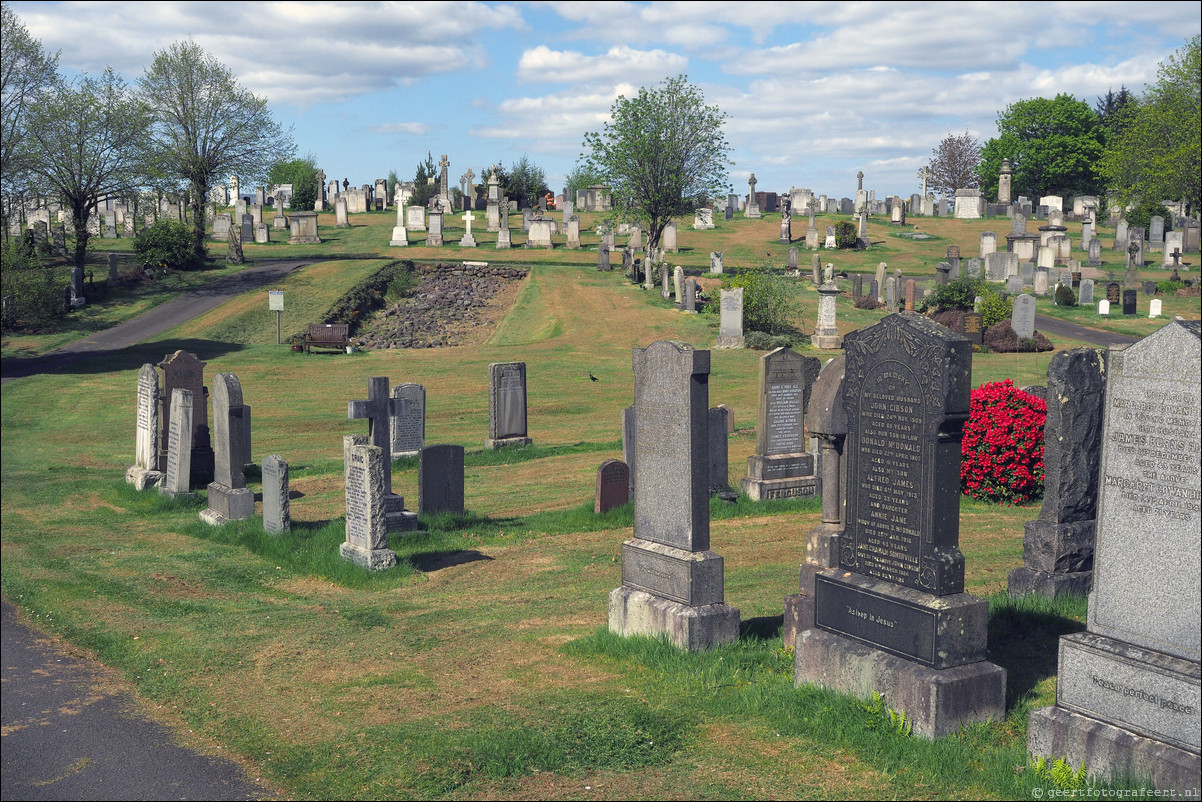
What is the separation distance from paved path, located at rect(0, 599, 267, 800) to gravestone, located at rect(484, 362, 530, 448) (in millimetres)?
12241

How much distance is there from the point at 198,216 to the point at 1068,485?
5103 cm

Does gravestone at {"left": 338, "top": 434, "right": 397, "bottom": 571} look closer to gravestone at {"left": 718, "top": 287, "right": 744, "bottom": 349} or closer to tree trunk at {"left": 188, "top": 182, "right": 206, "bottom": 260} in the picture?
gravestone at {"left": 718, "top": 287, "right": 744, "bottom": 349}

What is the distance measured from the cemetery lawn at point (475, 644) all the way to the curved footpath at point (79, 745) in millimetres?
251

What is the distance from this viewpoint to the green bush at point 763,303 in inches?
1432

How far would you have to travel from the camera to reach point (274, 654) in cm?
945

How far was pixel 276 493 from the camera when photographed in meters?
13.6

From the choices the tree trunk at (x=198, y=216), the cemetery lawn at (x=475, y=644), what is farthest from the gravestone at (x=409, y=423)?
the tree trunk at (x=198, y=216)

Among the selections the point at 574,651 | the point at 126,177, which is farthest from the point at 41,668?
the point at 126,177

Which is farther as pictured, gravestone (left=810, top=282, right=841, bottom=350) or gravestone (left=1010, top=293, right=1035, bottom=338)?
gravestone (left=810, top=282, right=841, bottom=350)

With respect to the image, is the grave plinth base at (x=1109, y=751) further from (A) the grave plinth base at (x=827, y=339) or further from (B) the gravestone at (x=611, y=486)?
(A) the grave plinth base at (x=827, y=339)

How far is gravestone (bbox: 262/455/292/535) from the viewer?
13.5 metres

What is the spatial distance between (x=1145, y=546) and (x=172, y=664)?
7.63 m

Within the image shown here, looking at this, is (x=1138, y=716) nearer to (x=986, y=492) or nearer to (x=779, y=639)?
(x=779, y=639)

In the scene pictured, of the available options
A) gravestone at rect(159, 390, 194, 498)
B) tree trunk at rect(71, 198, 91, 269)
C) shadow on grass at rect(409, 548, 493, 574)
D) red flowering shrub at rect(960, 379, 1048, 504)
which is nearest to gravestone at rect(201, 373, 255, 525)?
gravestone at rect(159, 390, 194, 498)
